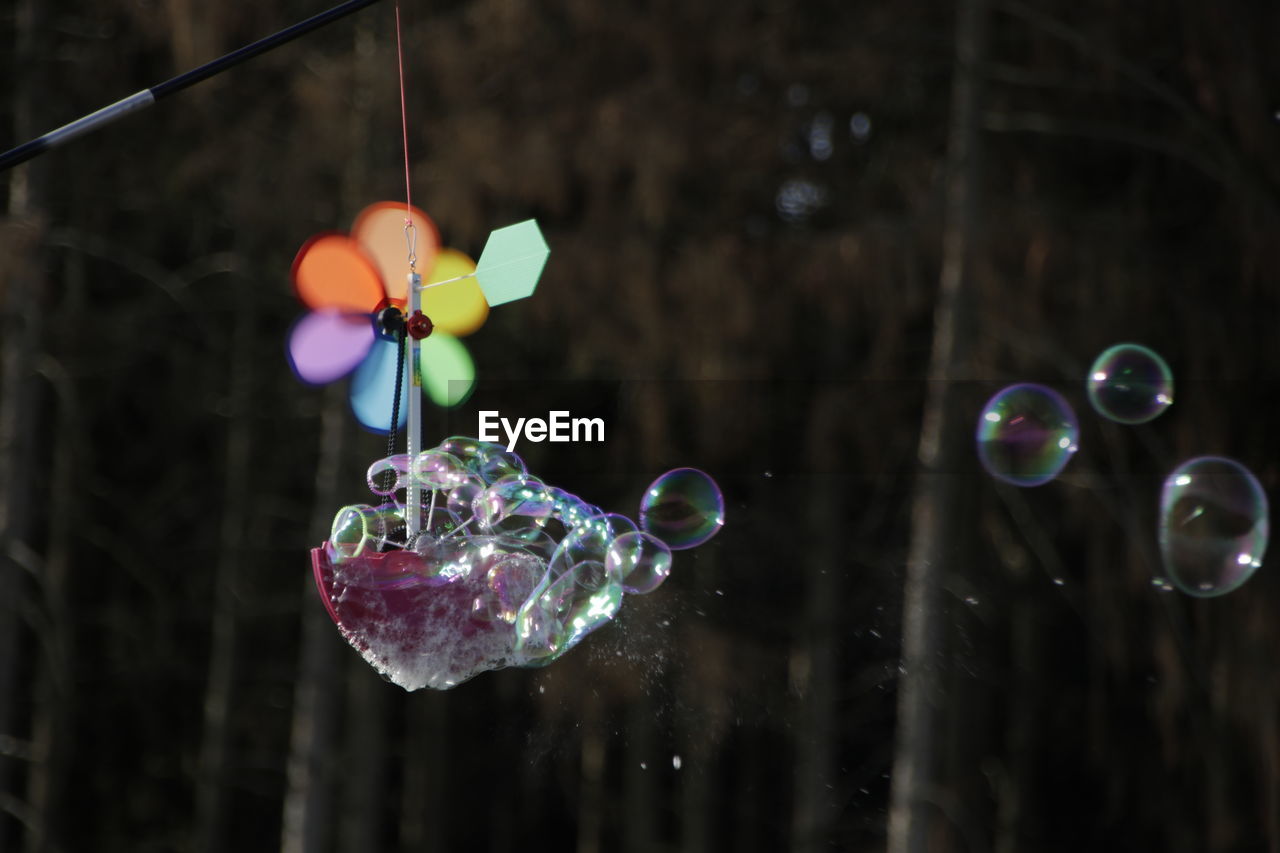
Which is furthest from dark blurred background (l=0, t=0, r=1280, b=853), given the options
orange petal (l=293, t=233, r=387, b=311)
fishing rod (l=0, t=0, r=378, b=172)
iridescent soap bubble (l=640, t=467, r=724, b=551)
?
fishing rod (l=0, t=0, r=378, b=172)

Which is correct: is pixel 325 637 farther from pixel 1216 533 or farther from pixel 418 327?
pixel 418 327

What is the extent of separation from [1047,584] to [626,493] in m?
2.82

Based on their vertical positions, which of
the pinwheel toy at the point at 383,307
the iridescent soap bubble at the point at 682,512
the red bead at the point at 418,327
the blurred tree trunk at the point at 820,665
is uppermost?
the pinwheel toy at the point at 383,307

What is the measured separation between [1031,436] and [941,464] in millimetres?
1165

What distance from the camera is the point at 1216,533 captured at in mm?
4719

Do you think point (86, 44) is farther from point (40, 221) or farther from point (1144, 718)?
point (1144, 718)

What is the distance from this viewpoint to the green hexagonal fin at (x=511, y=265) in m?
2.98

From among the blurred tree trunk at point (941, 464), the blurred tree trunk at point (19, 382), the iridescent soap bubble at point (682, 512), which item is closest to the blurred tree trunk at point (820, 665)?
the blurred tree trunk at point (941, 464)

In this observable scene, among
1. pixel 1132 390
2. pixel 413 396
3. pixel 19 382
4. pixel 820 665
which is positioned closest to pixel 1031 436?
pixel 1132 390

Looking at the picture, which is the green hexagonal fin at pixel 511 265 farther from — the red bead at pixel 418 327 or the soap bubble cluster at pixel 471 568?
the soap bubble cluster at pixel 471 568

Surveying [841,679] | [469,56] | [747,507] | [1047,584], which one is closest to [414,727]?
[841,679]

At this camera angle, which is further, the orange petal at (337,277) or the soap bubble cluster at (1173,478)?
the soap bubble cluster at (1173,478)

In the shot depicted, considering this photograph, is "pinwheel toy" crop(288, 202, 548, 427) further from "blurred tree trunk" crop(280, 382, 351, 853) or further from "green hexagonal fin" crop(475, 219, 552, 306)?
"blurred tree trunk" crop(280, 382, 351, 853)

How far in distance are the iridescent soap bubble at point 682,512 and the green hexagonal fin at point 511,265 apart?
52.7 inches
